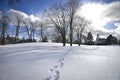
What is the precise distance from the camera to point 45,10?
26.7m

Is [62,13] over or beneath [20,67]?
over

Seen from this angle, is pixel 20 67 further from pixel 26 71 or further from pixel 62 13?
pixel 62 13

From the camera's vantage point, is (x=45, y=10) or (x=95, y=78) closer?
(x=95, y=78)

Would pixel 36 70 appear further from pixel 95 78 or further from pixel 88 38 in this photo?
pixel 88 38

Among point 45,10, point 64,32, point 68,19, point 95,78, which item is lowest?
point 95,78

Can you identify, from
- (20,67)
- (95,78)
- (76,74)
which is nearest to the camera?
(95,78)

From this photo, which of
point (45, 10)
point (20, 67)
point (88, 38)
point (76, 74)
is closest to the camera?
point (76, 74)

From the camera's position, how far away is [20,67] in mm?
4973

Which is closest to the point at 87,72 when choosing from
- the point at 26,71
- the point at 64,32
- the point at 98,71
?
the point at 98,71

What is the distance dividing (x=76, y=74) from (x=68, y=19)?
2192 centimetres

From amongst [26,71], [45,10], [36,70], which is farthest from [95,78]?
[45,10]

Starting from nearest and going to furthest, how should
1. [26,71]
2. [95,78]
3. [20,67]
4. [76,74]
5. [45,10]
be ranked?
[95,78] < [76,74] < [26,71] < [20,67] < [45,10]

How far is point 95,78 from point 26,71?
274cm

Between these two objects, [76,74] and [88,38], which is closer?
[76,74]
